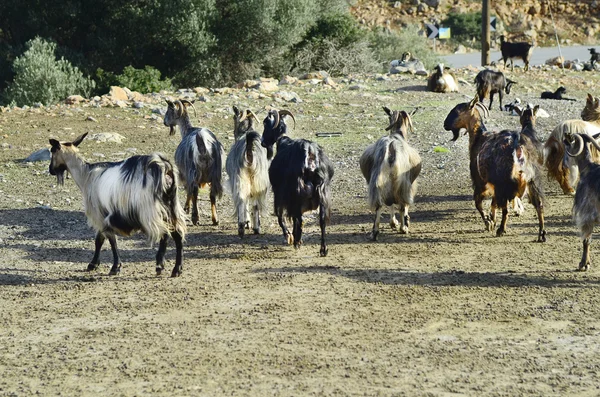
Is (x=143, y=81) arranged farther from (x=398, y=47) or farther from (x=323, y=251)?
(x=323, y=251)

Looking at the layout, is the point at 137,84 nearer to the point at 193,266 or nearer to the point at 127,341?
the point at 193,266

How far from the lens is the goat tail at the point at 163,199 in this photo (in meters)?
8.52

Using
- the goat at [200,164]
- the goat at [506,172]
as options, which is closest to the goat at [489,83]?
the goat at [506,172]

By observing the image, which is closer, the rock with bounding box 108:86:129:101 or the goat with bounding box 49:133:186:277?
the goat with bounding box 49:133:186:277

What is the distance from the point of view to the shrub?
22.8 meters

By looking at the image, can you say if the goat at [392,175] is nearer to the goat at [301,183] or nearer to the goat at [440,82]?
the goat at [301,183]

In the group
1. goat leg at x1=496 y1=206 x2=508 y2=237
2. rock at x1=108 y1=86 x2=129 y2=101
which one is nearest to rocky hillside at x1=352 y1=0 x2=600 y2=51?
rock at x1=108 y1=86 x2=129 y2=101

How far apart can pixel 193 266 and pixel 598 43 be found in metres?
38.4

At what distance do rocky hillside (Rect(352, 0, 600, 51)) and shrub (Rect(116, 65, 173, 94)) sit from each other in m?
24.7

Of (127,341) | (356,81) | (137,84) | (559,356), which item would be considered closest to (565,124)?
(559,356)

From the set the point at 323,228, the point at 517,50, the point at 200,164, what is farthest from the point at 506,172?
the point at 517,50

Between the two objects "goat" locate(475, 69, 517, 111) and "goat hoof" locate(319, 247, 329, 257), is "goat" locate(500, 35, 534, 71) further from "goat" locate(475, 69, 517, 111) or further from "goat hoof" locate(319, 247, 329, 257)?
"goat hoof" locate(319, 247, 329, 257)

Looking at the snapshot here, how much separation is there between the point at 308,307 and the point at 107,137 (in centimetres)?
898

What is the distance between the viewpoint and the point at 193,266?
9492 mm
